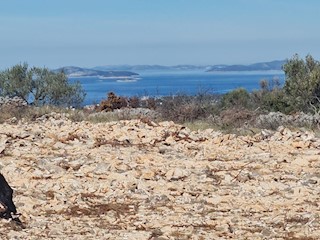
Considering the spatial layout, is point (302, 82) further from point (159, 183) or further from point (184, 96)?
point (159, 183)

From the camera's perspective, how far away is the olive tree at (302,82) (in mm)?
25172

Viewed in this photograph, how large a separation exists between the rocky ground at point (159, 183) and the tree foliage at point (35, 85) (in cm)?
1517

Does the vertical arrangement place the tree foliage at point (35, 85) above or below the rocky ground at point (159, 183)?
above

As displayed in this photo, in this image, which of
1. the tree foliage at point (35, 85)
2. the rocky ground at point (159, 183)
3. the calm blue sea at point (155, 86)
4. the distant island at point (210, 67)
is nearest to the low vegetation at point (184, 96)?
the tree foliage at point (35, 85)

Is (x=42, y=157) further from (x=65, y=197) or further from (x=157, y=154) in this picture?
(x=65, y=197)

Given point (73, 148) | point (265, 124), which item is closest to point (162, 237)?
point (73, 148)

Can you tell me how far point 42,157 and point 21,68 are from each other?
19.0 m

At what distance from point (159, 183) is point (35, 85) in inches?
805

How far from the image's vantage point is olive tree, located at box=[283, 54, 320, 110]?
25.2m

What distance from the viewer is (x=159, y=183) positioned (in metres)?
8.21

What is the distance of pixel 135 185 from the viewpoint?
8.11m

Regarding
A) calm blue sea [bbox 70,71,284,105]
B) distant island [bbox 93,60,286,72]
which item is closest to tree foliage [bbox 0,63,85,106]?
calm blue sea [bbox 70,71,284,105]

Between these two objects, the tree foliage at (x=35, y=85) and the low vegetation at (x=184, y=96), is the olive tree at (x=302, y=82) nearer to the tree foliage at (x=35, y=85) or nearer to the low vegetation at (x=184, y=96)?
the low vegetation at (x=184, y=96)

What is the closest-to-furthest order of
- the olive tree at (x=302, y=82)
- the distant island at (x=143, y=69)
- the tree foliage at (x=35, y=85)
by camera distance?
the olive tree at (x=302, y=82) < the tree foliage at (x=35, y=85) < the distant island at (x=143, y=69)
